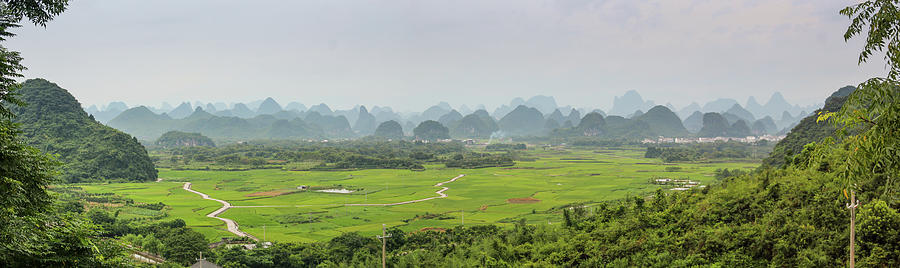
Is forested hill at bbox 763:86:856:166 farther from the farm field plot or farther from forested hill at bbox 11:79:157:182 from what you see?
forested hill at bbox 11:79:157:182

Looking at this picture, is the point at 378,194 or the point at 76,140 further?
the point at 76,140

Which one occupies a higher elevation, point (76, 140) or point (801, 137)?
point (76, 140)

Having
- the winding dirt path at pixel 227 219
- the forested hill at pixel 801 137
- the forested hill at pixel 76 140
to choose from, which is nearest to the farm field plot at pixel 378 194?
the winding dirt path at pixel 227 219

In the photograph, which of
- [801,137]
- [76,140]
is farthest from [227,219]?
[801,137]

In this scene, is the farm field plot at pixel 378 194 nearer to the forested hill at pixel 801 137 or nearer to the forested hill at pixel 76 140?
the forested hill at pixel 76 140

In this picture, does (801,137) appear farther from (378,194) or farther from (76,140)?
(76,140)

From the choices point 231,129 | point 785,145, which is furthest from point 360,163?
point 231,129

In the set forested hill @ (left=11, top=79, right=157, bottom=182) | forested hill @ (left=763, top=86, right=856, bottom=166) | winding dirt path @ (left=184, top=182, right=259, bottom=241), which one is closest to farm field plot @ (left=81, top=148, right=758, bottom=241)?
winding dirt path @ (left=184, top=182, right=259, bottom=241)
